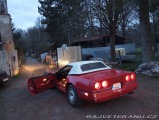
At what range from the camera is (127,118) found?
16.3ft

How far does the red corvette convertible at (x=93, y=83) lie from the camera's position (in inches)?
212

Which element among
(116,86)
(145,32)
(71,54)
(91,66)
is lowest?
(116,86)

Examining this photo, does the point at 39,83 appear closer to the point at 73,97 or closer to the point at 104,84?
the point at 73,97

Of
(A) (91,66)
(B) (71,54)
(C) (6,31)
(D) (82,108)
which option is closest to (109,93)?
(D) (82,108)

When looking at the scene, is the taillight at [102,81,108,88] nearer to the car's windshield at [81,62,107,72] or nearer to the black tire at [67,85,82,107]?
the black tire at [67,85,82,107]

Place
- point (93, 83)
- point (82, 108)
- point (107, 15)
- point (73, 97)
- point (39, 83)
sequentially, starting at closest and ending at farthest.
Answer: point (93, 83) → point (82, 108) → point (73, 97) → point (39, 83) → point (107, 15)

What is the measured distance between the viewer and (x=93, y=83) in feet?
17.5

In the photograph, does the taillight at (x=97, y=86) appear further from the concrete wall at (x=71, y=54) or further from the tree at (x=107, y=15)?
the concrete wall at (x=71, y=54)

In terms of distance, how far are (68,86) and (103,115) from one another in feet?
5.53

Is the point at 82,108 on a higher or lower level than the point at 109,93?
lower

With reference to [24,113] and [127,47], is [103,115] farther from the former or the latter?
[127,47]

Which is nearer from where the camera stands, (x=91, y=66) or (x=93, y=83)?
(x=93, y=83)

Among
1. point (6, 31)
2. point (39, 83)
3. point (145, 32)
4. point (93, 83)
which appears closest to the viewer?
point (93, 83)

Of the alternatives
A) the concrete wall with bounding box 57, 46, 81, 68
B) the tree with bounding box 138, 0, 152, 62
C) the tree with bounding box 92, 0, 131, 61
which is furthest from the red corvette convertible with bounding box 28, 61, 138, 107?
the concrete wall with bounding box 57, 46, 81, 68
